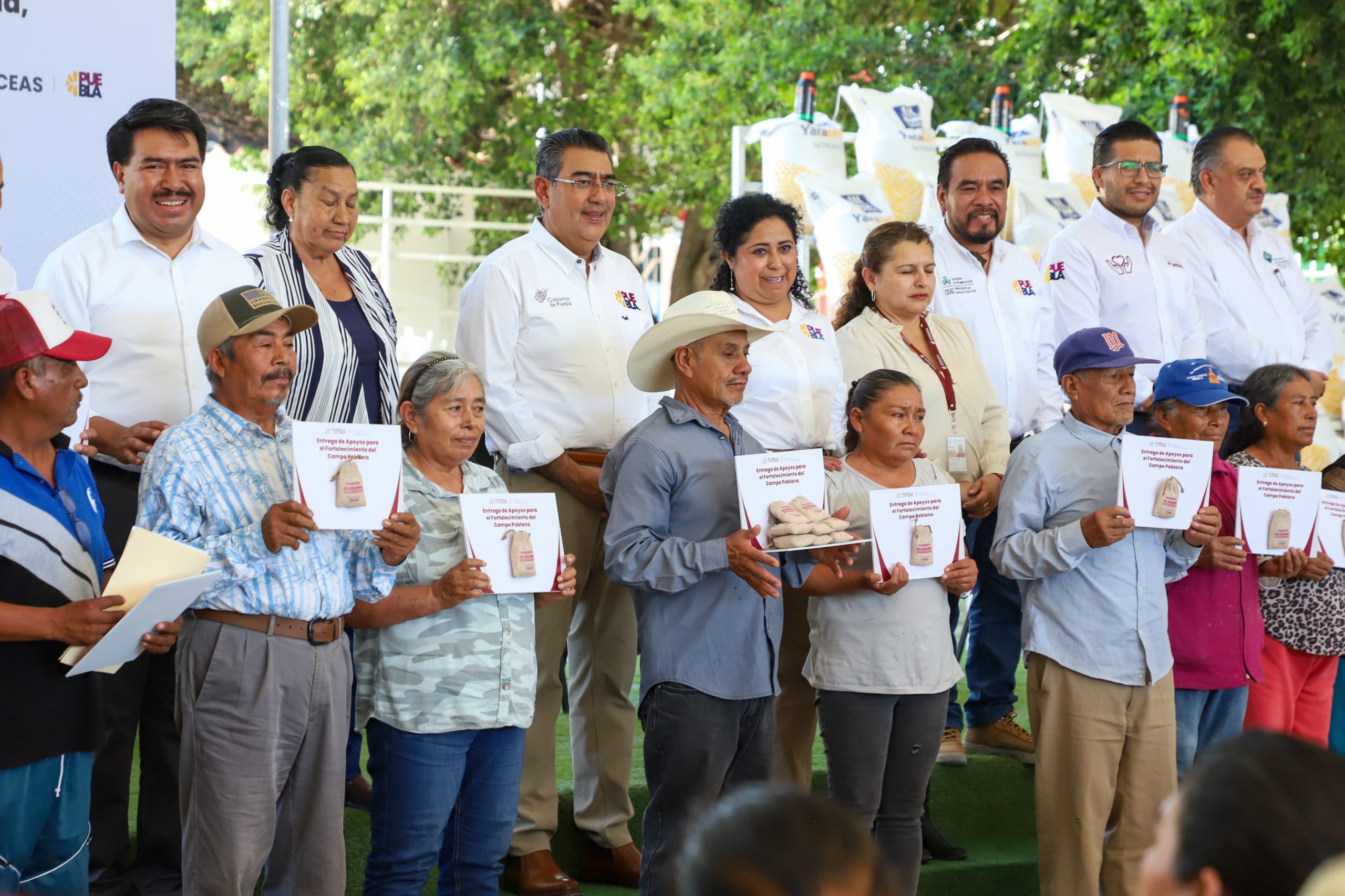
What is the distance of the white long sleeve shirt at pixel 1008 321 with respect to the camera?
483 cm

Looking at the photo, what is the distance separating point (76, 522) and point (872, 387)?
6.98 ft

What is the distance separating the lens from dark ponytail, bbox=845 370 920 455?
153 inches

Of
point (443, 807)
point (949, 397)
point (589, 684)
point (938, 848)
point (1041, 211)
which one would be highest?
point (1041, 211)

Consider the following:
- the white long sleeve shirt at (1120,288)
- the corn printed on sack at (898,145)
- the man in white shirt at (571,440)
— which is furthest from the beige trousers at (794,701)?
the corn printed on sack at (898,145)

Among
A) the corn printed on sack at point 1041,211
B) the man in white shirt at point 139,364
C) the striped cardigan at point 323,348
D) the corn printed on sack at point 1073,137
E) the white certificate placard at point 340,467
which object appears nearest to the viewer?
the white certificate placard at point 340,467

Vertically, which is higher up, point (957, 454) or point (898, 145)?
point (898, 145)

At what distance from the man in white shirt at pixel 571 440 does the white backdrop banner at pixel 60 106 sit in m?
1.31

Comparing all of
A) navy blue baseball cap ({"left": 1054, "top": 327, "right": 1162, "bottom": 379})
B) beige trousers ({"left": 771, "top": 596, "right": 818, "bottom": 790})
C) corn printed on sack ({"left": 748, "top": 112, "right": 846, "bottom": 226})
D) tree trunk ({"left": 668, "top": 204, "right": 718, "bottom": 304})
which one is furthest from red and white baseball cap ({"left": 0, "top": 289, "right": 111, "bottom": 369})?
tree trunk ({"left": 668, "top": 204, "right": 718, "bottom": 304})

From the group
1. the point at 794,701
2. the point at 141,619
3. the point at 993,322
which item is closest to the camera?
the point at 141,619

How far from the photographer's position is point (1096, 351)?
4051 millimetres

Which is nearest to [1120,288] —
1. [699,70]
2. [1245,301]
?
[1245,301]

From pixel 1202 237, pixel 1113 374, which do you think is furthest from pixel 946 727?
pixel 1202 237

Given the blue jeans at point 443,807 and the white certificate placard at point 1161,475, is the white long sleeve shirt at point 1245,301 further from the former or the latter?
the blue jeans at point 443,807

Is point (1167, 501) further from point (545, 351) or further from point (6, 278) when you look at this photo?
point (6, 278)
